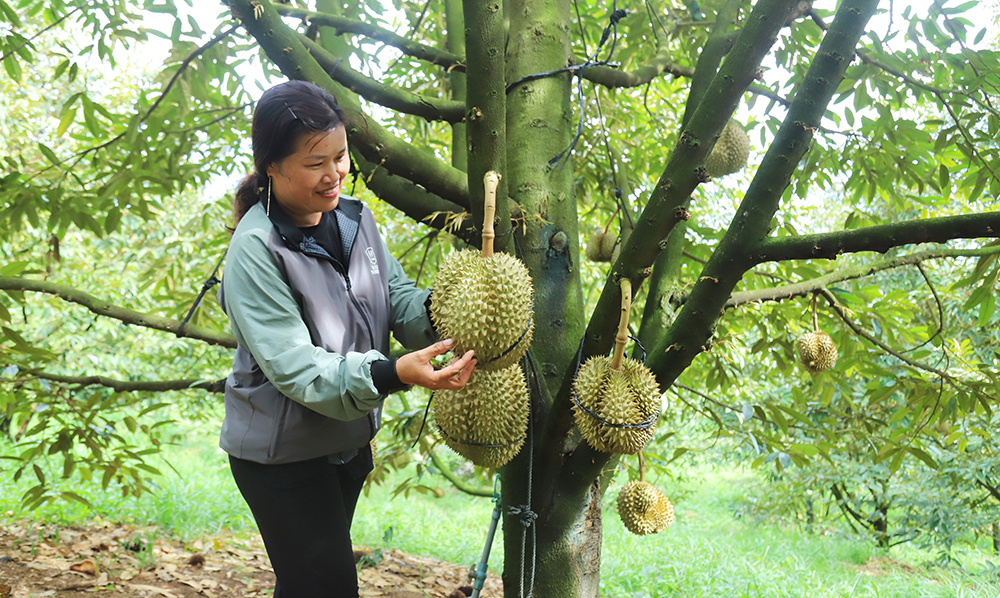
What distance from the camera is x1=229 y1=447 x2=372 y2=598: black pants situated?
159cm

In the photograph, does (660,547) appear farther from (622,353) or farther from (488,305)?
(488,305)

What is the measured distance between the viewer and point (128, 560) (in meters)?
3.48

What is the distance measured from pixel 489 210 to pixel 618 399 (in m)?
0.52

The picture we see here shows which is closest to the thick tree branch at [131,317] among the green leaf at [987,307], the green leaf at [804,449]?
the green leaf at [804,449]

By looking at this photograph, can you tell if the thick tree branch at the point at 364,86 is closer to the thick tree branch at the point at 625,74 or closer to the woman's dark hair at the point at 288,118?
the woman's dark hair at the point at 288,118

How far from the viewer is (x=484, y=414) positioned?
1470mm

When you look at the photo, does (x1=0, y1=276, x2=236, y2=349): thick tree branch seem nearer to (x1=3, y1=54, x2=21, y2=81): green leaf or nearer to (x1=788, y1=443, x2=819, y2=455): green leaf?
(x1=3, y1=54, x2=21, y2=81): green leaf

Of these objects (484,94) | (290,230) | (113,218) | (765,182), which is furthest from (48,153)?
(765,182)

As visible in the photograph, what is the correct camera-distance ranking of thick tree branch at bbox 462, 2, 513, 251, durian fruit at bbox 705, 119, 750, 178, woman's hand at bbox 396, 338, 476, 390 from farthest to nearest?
1. durian fruit at bbox 705, 119, 750, 178
2. thick tree branch at bbox 462, 2, 513, 251
3. woman's hand at bbox 396, 338, 476, 390

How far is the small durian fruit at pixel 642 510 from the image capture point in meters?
2.24

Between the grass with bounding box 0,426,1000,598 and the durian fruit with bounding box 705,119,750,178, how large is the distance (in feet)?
7.01

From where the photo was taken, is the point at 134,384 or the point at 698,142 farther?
the point at 134,384

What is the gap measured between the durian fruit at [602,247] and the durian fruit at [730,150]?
0.57 m

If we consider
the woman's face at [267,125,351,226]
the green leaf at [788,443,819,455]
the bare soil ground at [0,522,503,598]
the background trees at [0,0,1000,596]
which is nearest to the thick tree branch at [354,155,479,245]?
the background trees at [0,0,1000,596]
